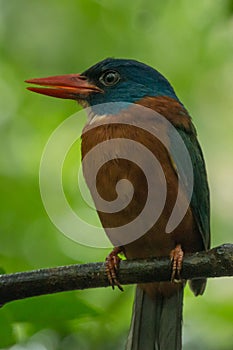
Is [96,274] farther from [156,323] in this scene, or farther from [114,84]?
[114,84]

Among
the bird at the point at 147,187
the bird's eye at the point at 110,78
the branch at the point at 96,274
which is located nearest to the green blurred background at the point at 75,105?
the bird at the point at 147,187

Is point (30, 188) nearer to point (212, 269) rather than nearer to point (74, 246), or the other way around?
point (74, 246)

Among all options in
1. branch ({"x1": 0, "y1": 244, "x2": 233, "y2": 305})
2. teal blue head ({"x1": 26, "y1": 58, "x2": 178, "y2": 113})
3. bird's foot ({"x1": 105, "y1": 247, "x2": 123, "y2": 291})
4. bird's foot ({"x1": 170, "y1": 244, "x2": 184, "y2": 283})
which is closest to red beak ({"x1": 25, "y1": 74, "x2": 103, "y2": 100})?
teal blue head ({"x1": 26, "y1": 58, "x2": 178, "y2": 113})

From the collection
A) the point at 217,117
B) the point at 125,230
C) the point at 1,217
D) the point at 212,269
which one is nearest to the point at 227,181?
the point at 217,117

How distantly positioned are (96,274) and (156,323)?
108 centimetres

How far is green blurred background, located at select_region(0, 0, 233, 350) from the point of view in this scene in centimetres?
473

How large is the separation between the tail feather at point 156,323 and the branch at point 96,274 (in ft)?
2.80

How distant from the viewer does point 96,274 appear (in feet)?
10.5

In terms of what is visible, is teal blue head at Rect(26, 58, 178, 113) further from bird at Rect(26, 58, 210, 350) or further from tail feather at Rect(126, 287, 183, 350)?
tail feather at Rect(126, 287, 183, 350)

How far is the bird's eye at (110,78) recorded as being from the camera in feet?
14.9

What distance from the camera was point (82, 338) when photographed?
3.97 m

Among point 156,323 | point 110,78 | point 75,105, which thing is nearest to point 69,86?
point 110,78

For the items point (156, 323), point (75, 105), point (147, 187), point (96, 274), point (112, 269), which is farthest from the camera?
point (75, 105)

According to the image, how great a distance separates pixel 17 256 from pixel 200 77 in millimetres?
2582
